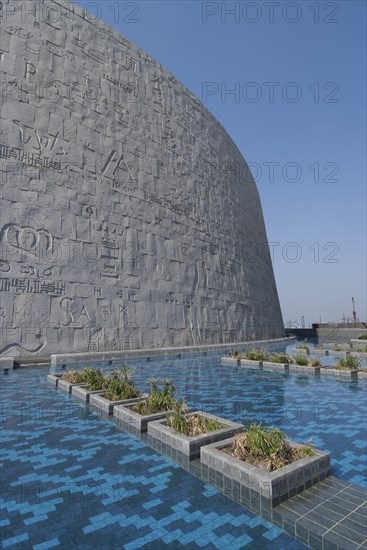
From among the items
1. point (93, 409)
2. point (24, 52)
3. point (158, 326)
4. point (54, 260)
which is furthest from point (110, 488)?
point (24, 52)

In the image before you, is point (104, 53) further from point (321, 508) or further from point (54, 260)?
point (321, 508)

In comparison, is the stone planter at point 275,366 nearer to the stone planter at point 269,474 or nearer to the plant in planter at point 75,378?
the plant in planter at point 75,378

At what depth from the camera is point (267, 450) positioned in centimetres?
430

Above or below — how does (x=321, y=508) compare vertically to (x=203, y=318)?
below

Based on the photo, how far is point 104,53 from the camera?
18.3 metres

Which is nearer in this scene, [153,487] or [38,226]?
[153,487]

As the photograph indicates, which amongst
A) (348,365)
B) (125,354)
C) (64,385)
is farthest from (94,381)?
(348,365)

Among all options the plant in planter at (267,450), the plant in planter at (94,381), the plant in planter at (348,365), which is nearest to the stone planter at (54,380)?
the plant in planter at (94,381)

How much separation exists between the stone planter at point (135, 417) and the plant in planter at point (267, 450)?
184 centimetres

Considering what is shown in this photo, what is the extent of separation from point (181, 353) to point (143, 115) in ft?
42.0

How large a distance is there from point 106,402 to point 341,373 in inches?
330

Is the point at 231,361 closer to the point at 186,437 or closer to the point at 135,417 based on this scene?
the point at 135,417

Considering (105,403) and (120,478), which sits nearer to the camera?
(120,478)

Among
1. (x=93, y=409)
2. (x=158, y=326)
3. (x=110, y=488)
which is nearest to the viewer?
(x=110, y=488)
